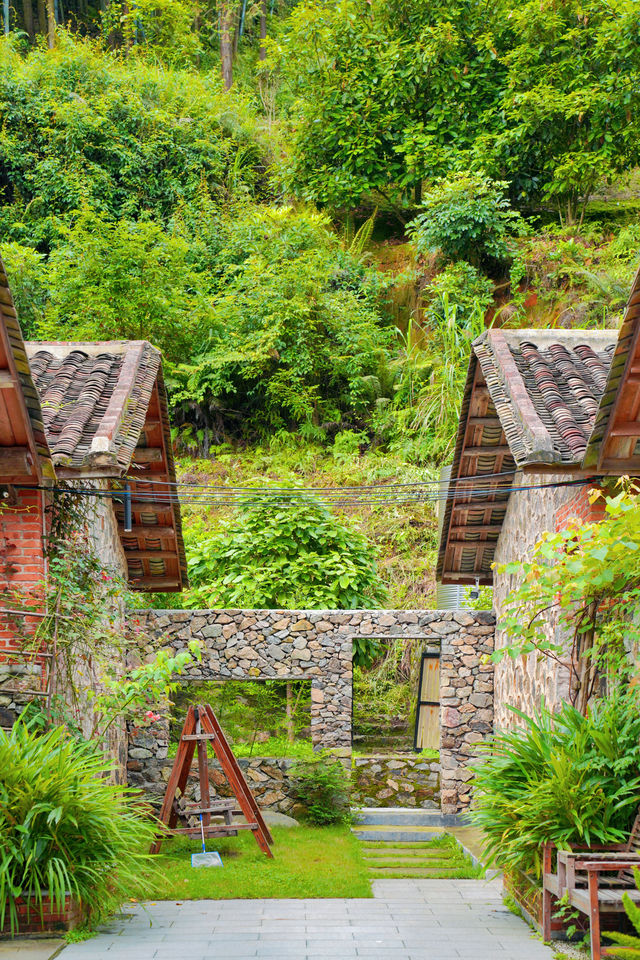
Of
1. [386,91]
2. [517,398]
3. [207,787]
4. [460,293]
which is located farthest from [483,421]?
[386,91]

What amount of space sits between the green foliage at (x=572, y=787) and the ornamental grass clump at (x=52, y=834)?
2.72 metres

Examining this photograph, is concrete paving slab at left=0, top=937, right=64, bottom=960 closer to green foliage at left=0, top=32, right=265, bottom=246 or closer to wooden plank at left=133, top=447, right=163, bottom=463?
wooden plank at left=133, top=447, right=163, bottom=463

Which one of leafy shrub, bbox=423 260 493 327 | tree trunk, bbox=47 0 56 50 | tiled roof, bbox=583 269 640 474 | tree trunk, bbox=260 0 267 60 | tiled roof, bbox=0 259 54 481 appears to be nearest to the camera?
tiled roof, bbox=0 259 54 481

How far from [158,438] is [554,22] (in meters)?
14.2

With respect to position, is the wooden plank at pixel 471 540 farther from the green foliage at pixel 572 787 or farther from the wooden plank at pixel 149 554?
the green foliage at pixel 572 787

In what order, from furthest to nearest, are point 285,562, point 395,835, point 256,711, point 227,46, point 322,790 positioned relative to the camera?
point 227,46, point 256,711, point 285,562, point 322,790, point 395,835

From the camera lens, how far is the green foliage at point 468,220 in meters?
18.6

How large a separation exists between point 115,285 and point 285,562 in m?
7.39

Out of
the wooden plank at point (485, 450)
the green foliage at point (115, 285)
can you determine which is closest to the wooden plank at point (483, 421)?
the wooden plank at point (485, 450)

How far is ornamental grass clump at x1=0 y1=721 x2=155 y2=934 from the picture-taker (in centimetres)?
583

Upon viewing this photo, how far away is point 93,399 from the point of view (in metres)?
8.56

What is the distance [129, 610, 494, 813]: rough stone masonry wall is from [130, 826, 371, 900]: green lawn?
1.89 m

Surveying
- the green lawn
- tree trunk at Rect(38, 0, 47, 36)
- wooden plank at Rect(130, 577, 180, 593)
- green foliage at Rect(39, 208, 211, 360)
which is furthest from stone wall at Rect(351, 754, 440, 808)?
tree trunk at Rect(38, 0, 47, 36)

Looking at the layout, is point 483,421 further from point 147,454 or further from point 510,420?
point 147,454
